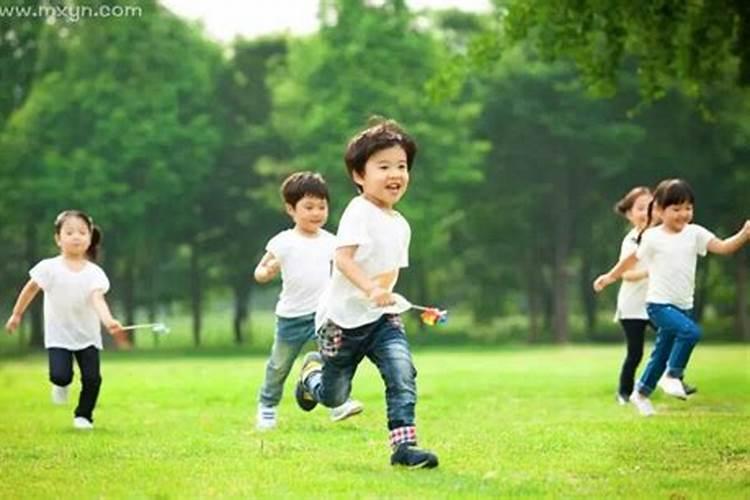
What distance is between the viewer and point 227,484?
7.59 m

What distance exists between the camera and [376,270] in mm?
8711

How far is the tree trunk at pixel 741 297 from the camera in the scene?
5141cm

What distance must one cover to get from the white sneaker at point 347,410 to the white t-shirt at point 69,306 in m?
2.32

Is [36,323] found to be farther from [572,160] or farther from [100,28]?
[572,160]

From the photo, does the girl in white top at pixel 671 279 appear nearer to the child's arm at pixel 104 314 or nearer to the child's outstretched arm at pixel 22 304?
the child's arm at pixel 104 314

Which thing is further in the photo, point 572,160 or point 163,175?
point 572,160

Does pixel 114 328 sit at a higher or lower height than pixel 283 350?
higher

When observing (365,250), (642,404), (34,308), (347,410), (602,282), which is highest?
(365,250)

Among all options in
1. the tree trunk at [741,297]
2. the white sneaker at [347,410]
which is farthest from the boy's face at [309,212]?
the tree trunk at [741,297]

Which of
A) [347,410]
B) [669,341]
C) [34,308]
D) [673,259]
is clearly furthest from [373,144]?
[34,308]

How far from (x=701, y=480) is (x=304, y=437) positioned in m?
3.50

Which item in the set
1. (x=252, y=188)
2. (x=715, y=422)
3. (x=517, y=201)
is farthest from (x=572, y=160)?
(x=715, y=422)

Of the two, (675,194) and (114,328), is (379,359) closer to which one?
(114,328)

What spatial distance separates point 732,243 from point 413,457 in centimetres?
398
